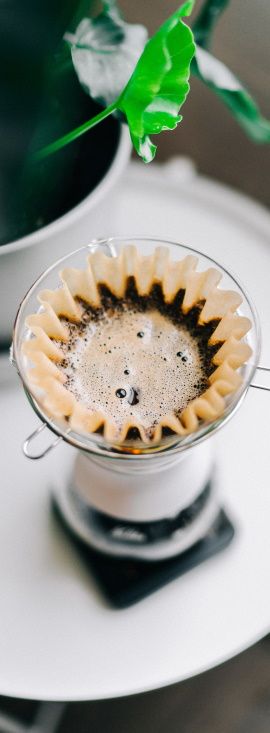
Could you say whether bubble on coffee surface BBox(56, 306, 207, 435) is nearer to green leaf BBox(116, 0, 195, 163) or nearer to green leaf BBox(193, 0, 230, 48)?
green leaf BBox(116, 0, 195, 163)

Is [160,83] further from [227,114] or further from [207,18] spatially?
[227,114]

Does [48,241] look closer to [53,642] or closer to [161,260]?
[161,260]

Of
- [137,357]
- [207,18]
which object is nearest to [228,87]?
[207,18]

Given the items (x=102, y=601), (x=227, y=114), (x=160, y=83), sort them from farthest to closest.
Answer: (x=227, y=114) → (x=102, y=601) → (x=160, y=83)

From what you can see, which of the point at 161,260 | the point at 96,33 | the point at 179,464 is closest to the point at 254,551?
the point at 179,464

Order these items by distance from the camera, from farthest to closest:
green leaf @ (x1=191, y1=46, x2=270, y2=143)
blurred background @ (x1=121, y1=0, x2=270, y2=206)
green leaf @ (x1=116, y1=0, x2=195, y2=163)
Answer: blurred background @ (x1=121, y1=0, x2=270, y2=206)
green leaf @ (x1=191, y1=46, x2=270, y2=143)
green leaf @ (x1=116, y1=0, x2=195, y2=163)

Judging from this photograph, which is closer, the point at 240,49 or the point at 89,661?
the point at 89,661

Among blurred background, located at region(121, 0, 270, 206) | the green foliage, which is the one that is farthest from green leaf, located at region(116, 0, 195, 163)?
blurred background, located at region(121, 0, 270, 206)
